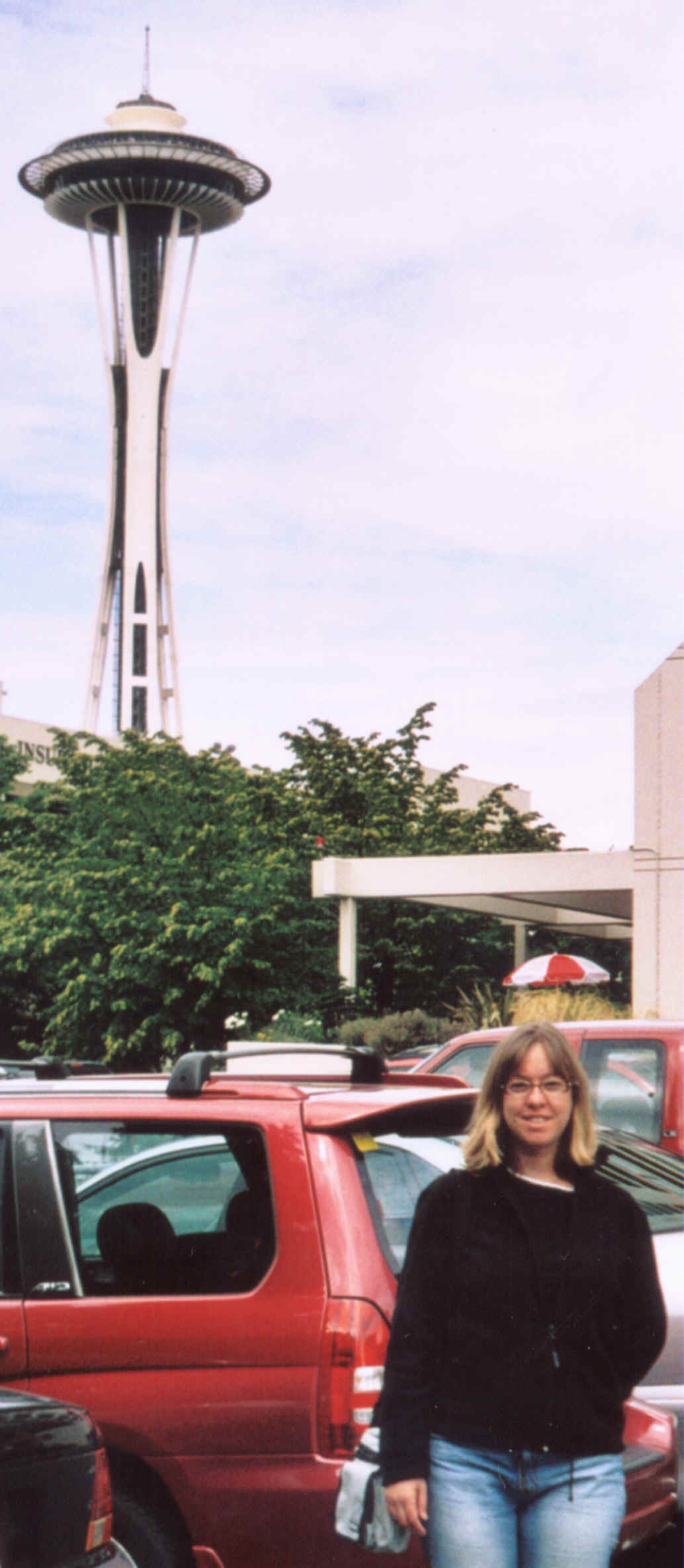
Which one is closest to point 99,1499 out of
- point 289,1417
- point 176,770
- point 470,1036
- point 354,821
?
point 289,1417

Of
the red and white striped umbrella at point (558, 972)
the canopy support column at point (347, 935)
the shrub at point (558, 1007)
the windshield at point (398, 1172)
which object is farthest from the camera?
the canopy support column at point (347, 935)

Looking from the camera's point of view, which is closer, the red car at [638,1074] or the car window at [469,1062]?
the red car at [638,1074]

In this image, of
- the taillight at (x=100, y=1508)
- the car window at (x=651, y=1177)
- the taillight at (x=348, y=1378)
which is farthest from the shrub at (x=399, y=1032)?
the taillight at (x=100, y=1508)

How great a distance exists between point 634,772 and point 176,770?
481 inches

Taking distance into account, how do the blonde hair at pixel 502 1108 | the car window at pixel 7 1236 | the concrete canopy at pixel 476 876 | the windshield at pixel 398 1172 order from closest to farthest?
the blonde hair at pixel 502 1108 < the windshield at pixel 398 1172 < the car window at pixel 7 1236 < the concrete canopy at pixel 476 876

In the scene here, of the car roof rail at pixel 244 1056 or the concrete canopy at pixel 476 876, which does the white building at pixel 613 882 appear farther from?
the car roof rail at pixel 244 1056

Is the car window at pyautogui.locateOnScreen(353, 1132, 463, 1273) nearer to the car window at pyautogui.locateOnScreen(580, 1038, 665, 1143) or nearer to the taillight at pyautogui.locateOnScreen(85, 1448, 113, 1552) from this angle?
the taillight at pyautogui.locateOnScreen(85, 1448, 113, 1552)

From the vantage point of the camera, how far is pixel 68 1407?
4215 millimetres

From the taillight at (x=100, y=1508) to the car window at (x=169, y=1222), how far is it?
2.30 feet

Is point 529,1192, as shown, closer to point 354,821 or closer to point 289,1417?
point 289,1417

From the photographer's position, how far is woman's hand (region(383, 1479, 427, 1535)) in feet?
12.5

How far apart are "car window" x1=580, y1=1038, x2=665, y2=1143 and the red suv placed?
175 inches

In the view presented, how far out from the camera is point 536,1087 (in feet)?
13.1

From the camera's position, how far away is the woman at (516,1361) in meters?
3.79
